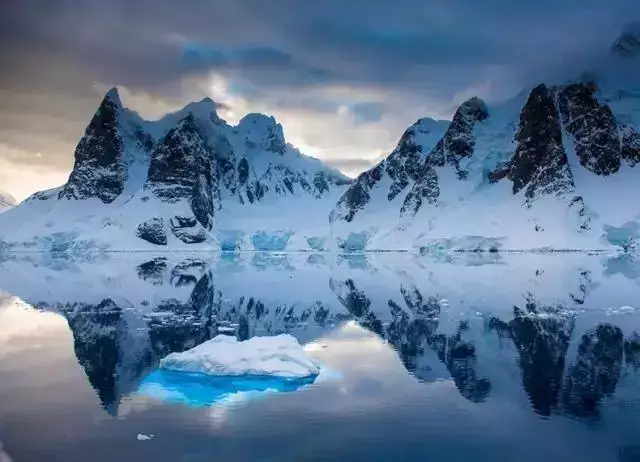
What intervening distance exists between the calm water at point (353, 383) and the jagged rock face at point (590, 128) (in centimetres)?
14722

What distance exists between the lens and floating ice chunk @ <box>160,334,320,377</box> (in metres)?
21.6

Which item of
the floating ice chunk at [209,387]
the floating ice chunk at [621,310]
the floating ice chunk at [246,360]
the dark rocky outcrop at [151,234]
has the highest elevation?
the dark rocky outcrop at [151,234]

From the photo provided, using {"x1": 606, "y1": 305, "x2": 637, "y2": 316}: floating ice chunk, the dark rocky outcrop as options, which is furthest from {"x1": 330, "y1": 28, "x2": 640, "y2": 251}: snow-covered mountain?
{"x1": 606, "y1": 305, "x2": 637, "y2": 316}: floating ice chunk

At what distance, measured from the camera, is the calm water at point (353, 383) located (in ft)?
49.3

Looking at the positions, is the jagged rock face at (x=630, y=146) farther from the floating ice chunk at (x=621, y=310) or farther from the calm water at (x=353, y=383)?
the floating ice chunk at (x=621, y=310)

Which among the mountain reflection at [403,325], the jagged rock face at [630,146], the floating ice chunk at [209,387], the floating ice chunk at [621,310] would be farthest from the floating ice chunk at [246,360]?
the jagged rock face at [630,146]

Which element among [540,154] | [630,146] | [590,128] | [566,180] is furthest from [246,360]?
[590,128]

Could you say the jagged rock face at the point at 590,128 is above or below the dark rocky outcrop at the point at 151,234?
above

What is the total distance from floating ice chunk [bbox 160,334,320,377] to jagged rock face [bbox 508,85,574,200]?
163 m

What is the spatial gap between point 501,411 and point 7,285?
55620 millimetres

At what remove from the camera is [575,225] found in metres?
157

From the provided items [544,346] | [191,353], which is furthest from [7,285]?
[544,346]

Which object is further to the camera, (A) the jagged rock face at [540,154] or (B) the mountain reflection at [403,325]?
(A) the jagged rock face at [540,154]

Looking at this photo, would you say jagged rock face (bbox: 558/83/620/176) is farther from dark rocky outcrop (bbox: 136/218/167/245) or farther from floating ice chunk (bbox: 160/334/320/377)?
floating ice chunk (bbox: 160/334/320/377)
